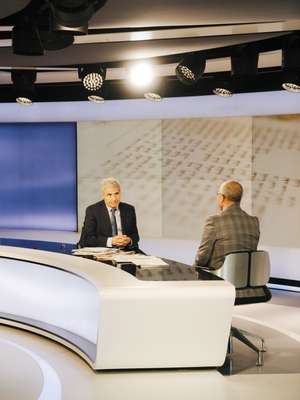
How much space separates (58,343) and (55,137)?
5449 mm

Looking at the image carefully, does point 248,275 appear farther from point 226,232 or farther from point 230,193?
point 230,193

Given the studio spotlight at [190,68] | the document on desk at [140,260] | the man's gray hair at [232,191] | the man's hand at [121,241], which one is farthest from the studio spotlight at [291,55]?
the document on desk at [140,260]

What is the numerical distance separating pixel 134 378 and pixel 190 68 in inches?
139

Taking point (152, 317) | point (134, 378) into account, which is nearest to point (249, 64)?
point (152, 317)

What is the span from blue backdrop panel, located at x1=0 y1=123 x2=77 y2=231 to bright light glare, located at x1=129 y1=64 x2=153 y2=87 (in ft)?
5.67

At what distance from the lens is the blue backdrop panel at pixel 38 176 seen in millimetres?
10281

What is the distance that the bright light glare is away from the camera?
8.25 metres

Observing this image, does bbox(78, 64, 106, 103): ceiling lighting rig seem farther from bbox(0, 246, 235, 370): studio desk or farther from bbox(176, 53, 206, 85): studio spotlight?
bbox(0, 246, 235, 370): studio desk

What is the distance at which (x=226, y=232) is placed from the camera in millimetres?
4988

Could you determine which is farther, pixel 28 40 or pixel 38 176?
pixel 38 176

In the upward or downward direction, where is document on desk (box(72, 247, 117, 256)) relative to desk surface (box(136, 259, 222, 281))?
upward

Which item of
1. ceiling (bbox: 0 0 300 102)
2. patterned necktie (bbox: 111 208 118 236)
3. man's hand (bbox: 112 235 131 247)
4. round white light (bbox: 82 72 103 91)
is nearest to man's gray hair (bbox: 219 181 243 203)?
man's hand (bbox: 112 235 131 247)

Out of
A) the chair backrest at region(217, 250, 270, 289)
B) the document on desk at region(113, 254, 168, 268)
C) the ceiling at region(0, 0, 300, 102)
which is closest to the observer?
the chair backrest at region(217, 250, 270, 289)

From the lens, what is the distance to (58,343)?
5379mm
